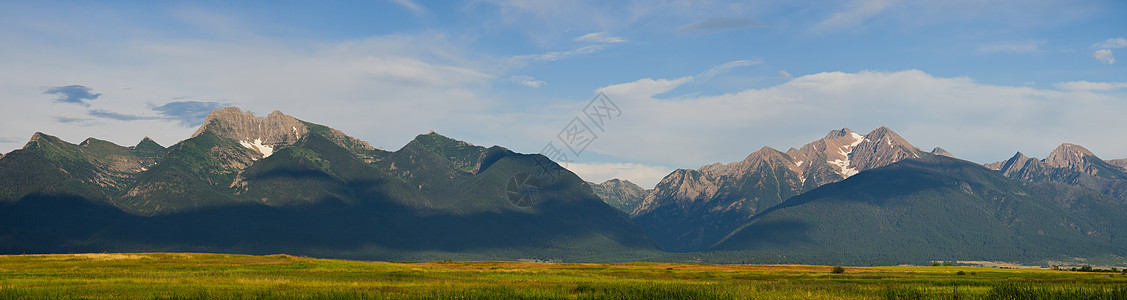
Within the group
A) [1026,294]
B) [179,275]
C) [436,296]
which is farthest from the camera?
[179,275]

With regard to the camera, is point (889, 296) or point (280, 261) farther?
point (280, 261)

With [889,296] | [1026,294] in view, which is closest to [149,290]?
[889,296]

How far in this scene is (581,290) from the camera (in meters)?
64.6

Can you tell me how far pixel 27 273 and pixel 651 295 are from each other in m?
79.1

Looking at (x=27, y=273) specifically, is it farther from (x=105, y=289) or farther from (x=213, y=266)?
(x=105, y=289)

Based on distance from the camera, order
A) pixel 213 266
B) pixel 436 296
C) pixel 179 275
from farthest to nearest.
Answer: pixel 213 266
pixel 179 275
pixel 436 296

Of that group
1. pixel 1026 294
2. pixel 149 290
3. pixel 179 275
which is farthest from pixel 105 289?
pixel 1026 294

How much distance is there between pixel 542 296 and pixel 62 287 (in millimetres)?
44194

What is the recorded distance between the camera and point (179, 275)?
8881 centimetres

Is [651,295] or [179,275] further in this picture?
[179,275]

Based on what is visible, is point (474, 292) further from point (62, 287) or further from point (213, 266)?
point (213, 266)

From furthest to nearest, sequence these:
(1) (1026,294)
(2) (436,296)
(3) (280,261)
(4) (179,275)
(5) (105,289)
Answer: (3) (280,261) < (4) (179,275) < (5) (105,289) < (2) (436,296) < (1) (1026,294)

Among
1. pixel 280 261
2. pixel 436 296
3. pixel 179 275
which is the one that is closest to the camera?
pixel 436 296

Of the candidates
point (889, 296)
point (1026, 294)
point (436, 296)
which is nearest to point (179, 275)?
point (436, 296)
